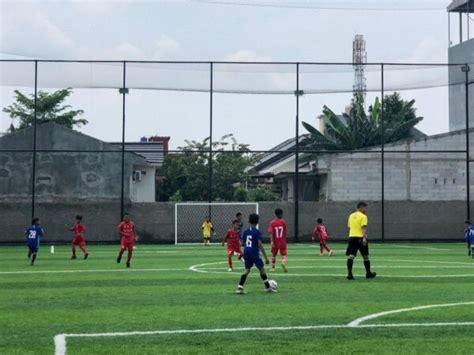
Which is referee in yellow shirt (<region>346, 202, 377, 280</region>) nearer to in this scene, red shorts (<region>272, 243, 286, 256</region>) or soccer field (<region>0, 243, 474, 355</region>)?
soccer field (<region>0, 243, 474, 355</region>)

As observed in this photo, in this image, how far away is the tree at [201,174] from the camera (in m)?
68.2

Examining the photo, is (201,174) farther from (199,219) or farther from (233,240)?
(233,240)

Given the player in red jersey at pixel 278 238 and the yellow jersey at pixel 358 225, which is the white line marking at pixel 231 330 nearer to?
the yellow jersey at pixel 358 225

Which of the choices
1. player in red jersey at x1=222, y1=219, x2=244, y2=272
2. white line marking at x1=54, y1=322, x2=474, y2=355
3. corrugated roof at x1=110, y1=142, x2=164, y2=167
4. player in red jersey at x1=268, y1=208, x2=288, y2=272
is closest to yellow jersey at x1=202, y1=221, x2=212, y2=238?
player in red jersey at x1=222, y1=219, x2=244, y2=272

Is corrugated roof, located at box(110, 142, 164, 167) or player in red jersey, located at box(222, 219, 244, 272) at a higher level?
corrugated roof, located at box(110, 142, 164, 167)

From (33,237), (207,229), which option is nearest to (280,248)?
(33,237)

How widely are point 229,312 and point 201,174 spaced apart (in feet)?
181

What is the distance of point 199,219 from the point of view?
43656mm

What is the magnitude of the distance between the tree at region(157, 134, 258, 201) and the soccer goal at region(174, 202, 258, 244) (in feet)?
76.5

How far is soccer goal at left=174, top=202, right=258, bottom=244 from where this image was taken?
43.0 meters

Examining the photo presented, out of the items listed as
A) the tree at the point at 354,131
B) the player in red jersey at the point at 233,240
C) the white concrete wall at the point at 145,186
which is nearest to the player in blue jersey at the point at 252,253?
the player in red jersey at the point at 233,240

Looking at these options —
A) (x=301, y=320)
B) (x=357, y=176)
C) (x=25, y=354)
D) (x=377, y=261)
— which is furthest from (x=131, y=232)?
(x=357, y=176)

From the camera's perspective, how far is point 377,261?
2639 centimetres

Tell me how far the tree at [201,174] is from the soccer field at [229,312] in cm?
4578
